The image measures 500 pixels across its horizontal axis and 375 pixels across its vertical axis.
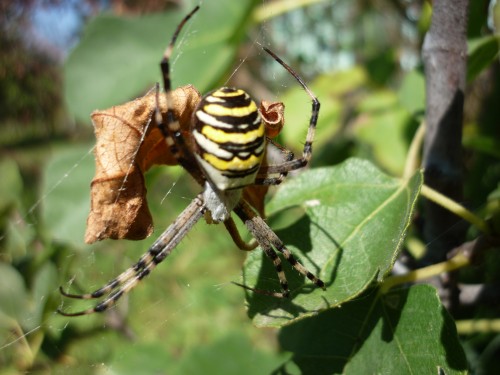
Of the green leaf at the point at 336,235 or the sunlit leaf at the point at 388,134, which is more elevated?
the green leaf at the point at 336,235

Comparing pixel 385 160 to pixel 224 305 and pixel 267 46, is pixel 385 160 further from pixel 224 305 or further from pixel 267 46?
pixel 224 305

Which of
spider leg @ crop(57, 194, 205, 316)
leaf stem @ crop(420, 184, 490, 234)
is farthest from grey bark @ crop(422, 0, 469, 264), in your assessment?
spider leg @ crop(57, 194, 205, 316)

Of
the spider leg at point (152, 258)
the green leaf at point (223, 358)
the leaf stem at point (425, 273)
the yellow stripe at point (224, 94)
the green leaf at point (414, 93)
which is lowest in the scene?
the green leaf at point (223, 358)

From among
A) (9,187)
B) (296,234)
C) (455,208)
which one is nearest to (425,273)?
(455,208)

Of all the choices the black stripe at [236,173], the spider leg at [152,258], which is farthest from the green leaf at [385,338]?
the spider leg at [152,258]

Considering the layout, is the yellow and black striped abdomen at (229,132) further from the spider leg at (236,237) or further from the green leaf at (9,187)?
the green leaf at (9,187)

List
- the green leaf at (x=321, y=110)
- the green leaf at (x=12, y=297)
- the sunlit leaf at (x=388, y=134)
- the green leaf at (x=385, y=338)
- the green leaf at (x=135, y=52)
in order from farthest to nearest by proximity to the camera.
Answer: the green leaf at (x=321, y=110) → the sunlit leaf at (x=388, y=134) → the green leaf at (x=135, y=52) → the green leaf at (x=12, y=297) → the green leaf at (x=385, y=338)

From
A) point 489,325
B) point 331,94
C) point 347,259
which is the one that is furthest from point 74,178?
point 331,94
